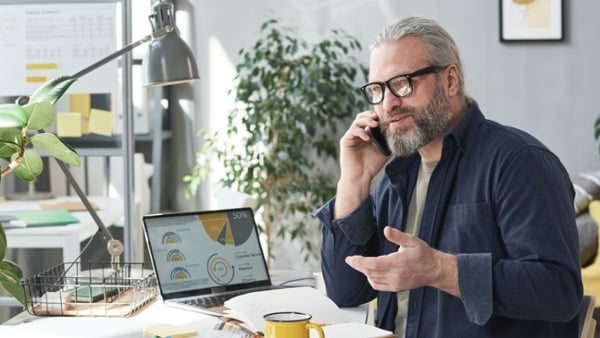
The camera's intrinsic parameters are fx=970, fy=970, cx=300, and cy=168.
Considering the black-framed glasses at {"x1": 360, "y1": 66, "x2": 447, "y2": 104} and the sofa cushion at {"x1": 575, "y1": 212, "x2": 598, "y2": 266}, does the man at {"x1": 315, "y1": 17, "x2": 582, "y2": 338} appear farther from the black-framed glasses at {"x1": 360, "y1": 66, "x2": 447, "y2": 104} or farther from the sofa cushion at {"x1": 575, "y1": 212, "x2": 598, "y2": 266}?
the sofa cushion at {"x1": 575, "y1": 212, "x2": 598, "y2": 266}

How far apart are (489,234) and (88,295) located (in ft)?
3.34

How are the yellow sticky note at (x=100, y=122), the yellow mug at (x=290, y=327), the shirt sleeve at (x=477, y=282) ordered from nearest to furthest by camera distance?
the yellow mug at (x=290, y=327), the shirt sleeve at (x=477, y=282), the yellow sticky note at (x=100, y=122)

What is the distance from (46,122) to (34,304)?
804 millimetres

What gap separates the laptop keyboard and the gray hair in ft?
2.46

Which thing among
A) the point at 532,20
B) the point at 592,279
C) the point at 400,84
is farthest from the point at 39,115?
the point at 532,20

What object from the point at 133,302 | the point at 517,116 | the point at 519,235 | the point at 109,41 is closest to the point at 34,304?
the point at 133,302

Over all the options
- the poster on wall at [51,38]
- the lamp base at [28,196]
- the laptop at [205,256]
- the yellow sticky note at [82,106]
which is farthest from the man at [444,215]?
the lamp base at [28,196]

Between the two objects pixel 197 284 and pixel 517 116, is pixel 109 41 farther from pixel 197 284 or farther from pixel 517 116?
pixel 517 116

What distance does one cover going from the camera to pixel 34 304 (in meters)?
2.43

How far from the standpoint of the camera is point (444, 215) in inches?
88.7

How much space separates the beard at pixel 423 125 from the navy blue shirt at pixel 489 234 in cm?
5

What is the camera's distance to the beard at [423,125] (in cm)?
228

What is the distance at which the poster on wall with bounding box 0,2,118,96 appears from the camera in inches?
157

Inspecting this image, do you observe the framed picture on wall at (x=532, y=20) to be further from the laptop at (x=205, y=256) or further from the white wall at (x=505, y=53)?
the laptop at (x=205, y=256)
